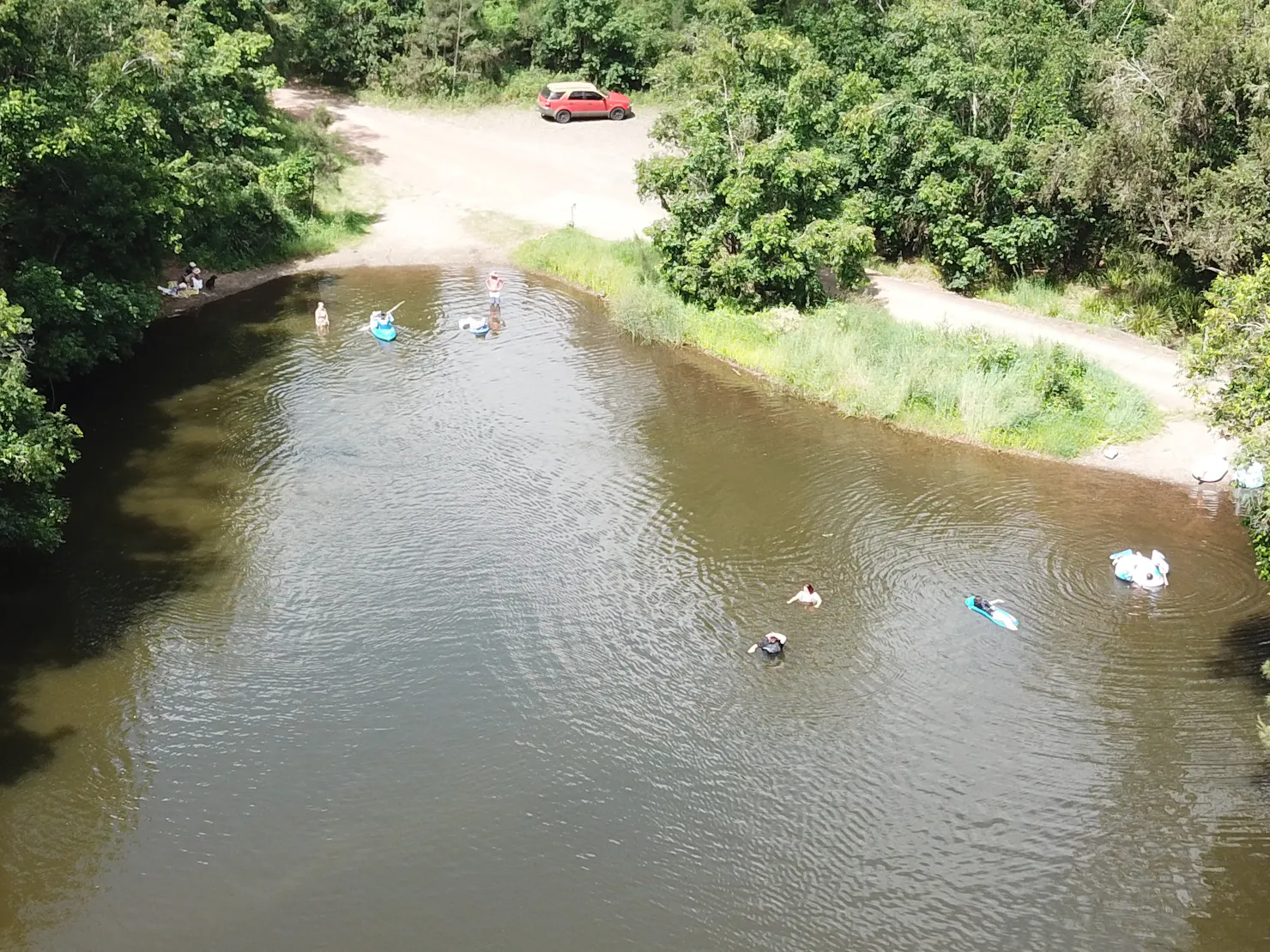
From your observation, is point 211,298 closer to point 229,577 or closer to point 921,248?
point 229,577

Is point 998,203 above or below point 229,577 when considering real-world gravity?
above

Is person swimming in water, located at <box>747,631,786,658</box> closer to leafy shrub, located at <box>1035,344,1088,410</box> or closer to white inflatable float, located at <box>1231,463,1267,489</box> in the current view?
white inflatable float, located at <box>1231,463,1267,489</box>

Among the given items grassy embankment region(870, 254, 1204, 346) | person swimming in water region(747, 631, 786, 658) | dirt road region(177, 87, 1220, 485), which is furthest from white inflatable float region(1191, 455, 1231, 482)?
person swimming in water region(747, 631, 786, 658)

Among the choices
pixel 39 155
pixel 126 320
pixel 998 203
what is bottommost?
pixel 126 320

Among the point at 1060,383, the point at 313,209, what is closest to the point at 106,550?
the point at 313,209

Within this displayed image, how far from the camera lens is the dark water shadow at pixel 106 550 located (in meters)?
19.4

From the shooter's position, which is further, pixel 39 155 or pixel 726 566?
pixel 39 155

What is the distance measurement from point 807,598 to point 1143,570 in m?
6.61

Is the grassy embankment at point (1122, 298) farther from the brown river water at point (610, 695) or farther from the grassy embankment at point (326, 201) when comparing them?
the grassy embankment at point (326, 201)

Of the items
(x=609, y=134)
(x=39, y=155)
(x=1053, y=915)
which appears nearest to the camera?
(x=1053, y=915)

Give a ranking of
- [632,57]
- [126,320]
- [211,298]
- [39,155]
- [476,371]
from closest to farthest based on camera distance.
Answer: [39,155], [126,320], [476,371], [211,298], [632,57]

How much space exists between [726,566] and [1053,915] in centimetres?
917

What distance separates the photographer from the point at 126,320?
27.6 metres

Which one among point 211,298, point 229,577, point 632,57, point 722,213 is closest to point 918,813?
point 229,577
